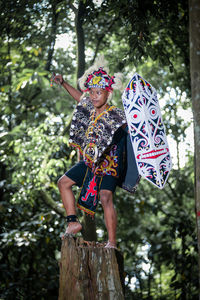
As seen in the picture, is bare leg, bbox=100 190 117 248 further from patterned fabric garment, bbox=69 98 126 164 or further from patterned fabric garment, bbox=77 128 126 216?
patterned fabric garment, bbox=69 98 126 164

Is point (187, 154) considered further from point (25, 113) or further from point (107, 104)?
point (107, 104)

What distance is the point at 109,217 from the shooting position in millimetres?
3051

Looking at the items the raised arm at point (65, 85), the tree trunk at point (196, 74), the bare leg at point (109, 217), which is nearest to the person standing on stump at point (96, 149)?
the bare leg at point (109, 217)

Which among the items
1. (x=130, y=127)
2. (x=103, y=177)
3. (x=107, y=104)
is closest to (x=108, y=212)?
(x=103, y=177)

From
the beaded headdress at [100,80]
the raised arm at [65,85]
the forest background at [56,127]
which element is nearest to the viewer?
the beaded headdress at [100,80]

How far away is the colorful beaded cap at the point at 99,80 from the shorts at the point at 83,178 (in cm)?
66

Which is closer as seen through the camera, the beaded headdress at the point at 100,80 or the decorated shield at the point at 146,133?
the decorated shield at the point at 146,133

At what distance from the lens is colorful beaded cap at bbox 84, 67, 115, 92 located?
325 centimetres

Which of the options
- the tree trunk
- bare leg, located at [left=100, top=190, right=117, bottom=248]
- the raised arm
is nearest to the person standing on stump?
bare leg, located at [left=100, top=190, right=117, bottom=248]

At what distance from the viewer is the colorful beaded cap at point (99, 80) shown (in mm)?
3254


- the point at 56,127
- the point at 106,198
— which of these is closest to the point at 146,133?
the point at 106,198

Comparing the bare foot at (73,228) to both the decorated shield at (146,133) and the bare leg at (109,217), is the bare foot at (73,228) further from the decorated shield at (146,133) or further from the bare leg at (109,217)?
the decorated shield at (146,133)

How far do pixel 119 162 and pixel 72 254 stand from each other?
32.7 inches

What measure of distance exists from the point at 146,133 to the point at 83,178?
68cm
